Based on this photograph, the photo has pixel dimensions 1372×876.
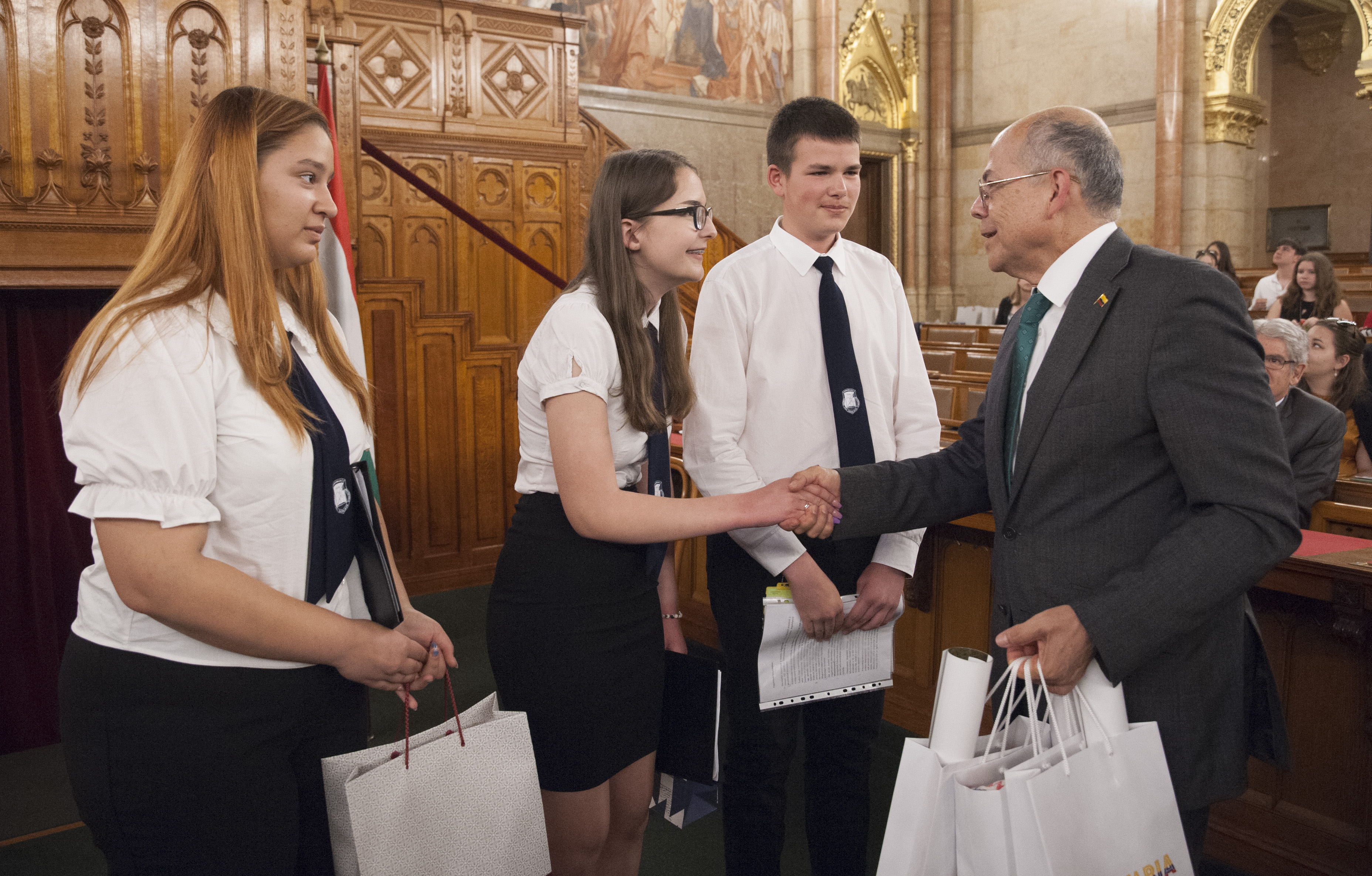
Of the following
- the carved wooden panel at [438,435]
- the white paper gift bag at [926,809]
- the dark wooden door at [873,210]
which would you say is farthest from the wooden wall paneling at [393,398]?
the dark wooden door at [873,210]

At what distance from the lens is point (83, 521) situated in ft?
12.3

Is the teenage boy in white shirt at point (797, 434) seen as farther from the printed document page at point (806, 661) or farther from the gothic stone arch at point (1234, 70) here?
the gothic stone arch at point (1234, 70)

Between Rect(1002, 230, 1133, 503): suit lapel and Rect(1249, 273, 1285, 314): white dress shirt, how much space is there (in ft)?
27.1

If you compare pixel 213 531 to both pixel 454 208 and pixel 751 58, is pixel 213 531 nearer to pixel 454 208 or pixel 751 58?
pixel 454 208

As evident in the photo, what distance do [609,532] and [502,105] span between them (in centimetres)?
479

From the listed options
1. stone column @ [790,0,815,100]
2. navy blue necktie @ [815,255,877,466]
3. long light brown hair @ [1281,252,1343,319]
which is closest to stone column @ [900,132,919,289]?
stone column @ [790,0,815,100]

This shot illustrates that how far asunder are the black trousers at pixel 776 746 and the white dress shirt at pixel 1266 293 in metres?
7.98

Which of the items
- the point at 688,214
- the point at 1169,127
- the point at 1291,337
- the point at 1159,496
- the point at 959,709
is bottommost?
the point at 959,709

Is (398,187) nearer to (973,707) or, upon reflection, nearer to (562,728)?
(562,728)

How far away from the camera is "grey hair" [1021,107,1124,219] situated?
1641 mm

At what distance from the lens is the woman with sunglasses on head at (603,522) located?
5.72 ft

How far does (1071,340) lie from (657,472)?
77cm

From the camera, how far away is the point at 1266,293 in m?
8.86

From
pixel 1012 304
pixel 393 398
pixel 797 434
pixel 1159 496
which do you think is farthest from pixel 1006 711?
pixel 1012 304
